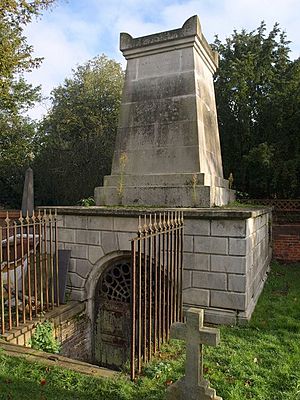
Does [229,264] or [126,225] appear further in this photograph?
[126,225]

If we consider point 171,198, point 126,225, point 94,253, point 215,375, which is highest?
point 171,198

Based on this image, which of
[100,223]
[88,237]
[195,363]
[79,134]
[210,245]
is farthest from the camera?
[79,134]

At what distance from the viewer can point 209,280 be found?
501 cm

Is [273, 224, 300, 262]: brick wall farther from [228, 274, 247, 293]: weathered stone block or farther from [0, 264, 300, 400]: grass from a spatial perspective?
[228, 274, 247, 293]: weathered stone block

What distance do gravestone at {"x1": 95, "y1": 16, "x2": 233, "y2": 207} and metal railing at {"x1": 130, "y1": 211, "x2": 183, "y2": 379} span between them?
1622 millimetres

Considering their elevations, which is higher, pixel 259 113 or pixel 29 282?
pixel 259 113

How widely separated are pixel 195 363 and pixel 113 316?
323 centimetres

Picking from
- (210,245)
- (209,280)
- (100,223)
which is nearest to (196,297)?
(209,280)

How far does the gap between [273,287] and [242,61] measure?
9362 millimetres

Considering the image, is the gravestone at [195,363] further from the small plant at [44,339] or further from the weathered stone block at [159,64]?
the weathered stone block at [159,64]

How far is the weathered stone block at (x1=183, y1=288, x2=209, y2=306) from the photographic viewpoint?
5037 millimetres

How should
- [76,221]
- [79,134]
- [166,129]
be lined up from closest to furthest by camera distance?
[76,221] → [166,129] → [79,134]

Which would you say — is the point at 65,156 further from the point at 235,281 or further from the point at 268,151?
the point at 235,281

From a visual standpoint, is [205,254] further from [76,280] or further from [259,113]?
[259,113]
